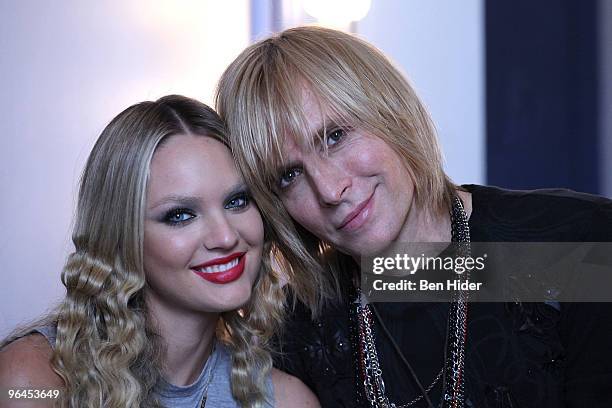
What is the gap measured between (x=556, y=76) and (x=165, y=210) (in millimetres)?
2337

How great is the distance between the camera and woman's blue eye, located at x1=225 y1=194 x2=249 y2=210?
176 cm

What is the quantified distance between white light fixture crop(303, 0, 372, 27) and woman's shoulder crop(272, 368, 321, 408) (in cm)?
160

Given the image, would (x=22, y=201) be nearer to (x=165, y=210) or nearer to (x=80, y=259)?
(x=80, y=259)

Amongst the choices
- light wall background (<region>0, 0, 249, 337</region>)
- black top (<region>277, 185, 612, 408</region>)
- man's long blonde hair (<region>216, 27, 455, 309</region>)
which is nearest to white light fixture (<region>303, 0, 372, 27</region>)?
light wall background (<region>0, 0, 249, 337</region>)

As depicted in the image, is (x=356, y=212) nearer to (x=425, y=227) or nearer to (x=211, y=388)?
(x=425, y=227)

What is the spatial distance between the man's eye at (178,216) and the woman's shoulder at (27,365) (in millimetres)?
384

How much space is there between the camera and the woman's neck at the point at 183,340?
1839 mm

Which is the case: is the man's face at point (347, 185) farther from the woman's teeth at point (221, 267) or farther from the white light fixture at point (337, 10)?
the white light fixture at point (337, 10)

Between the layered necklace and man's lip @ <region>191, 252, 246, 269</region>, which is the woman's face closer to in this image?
man's lip @ <region>191, 252, 246, 269</region>

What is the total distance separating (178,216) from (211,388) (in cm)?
49

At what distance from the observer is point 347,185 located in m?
1.65

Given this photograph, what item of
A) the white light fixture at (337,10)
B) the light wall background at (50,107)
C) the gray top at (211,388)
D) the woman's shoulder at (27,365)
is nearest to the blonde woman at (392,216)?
the gray top at (211,388)

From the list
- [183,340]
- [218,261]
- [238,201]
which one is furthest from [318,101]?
[183,340]

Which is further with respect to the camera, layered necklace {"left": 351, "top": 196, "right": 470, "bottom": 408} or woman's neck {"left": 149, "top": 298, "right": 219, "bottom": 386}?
woman's neck {"left": 149, "top": 298, "right": 219, "bottom": 386}
